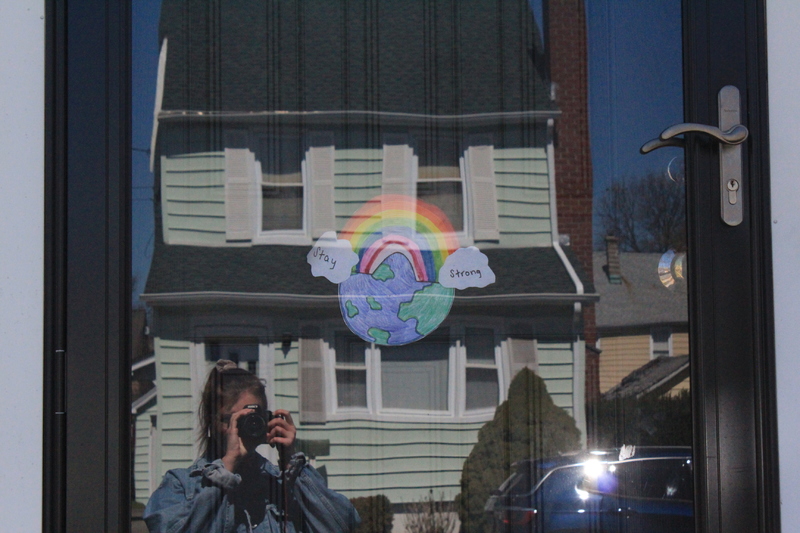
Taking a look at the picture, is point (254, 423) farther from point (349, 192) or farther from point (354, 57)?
point (354, 57)

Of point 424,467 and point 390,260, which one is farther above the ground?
point 390,260

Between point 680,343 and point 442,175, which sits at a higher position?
point 442,175

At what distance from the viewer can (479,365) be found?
178 centimetres

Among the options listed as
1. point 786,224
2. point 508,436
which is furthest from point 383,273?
point 786,224

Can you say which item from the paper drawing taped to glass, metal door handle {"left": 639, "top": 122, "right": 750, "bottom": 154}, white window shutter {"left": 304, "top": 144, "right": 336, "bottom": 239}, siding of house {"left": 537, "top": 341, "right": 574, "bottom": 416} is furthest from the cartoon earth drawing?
metal door handle {"left": 639, "top": 122, "right": 750, "bottom": 154}

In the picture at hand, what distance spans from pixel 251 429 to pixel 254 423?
0.6 inches

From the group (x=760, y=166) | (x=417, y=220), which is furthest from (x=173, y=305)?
(x=760, y=166)

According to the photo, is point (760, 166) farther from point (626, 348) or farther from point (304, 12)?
point (304, 12)

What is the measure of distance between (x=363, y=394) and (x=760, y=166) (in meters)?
1.05

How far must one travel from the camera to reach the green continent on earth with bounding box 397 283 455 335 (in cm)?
178

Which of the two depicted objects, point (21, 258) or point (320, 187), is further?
point (320, 187)

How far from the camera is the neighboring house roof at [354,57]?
179 centimetres

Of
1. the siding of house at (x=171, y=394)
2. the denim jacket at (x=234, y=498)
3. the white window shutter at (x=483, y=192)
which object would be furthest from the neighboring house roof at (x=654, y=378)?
the siding of house at (x=171, y=394)

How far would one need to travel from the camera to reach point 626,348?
1778 mm
